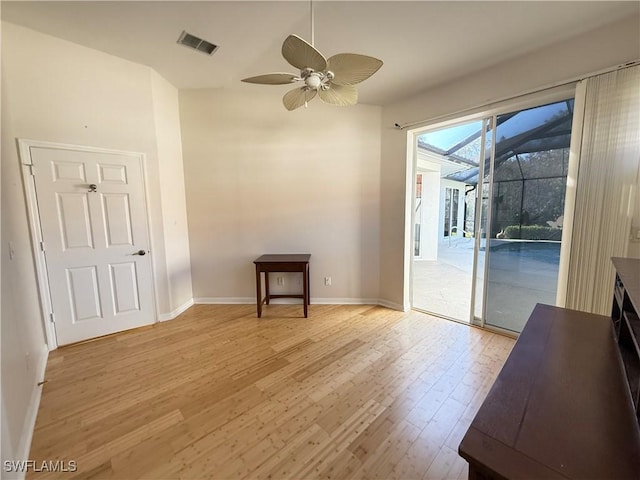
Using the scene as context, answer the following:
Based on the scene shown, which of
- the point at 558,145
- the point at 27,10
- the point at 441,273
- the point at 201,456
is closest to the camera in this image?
the point at 201,456

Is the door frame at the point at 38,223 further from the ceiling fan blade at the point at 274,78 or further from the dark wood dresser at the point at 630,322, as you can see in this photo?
the dark wood dresser at the point at 630,322

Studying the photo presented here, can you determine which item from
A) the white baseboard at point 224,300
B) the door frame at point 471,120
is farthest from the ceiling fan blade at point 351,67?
the white baseboard at point 224,300

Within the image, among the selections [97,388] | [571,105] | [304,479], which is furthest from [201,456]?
[571,105]

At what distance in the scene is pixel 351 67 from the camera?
1.64 m

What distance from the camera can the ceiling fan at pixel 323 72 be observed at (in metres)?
1.52

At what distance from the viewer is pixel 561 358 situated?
1.09m

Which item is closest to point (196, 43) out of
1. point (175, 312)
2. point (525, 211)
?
point (175, 312)

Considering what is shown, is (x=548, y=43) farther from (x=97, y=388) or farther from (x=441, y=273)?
(x=97, y=388)

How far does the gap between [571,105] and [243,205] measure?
12.4ft

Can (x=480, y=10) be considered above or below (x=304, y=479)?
above

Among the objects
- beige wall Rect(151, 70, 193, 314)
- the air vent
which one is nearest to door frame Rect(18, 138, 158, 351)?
beige wall Rect(151, 70, 193, 314)

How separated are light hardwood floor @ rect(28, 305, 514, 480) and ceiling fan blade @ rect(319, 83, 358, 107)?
7.62 ft

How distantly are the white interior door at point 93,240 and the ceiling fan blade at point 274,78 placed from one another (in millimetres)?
2022

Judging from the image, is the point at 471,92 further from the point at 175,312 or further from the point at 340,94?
the point at 175,312
